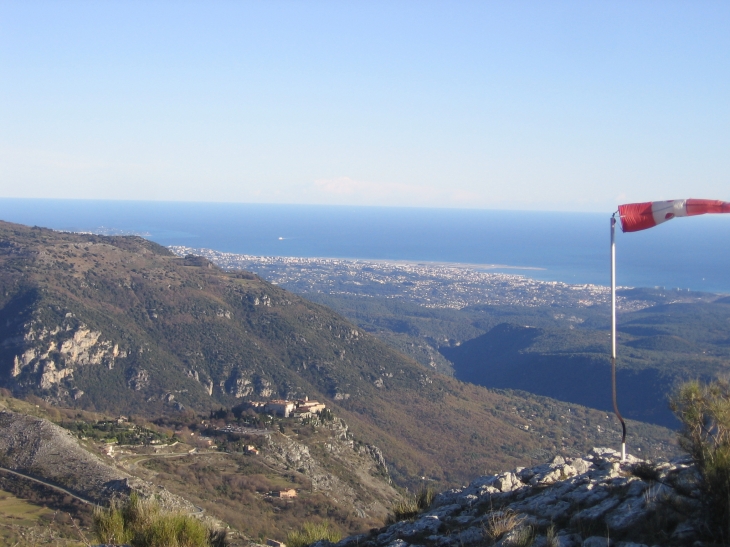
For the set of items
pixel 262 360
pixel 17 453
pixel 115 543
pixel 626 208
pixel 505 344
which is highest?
pixel 626 208

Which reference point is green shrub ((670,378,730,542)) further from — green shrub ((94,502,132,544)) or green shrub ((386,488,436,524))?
green shrub ((94,502,132,544))

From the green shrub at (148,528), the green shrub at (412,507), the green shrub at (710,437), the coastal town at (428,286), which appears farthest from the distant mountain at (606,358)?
the green shrub at (148,528)

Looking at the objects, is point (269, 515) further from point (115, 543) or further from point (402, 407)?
point (402, 407)

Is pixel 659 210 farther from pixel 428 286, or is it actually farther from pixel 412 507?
pixel 428 286

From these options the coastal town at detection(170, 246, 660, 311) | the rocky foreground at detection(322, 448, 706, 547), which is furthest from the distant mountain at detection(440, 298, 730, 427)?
the rocky foreground at detection(322, 448, 706, 547)

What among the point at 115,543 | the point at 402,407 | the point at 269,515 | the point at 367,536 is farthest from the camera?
the point at 402,407

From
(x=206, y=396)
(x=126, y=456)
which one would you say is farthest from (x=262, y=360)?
(x=126, y=456)

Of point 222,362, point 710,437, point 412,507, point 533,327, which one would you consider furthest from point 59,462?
point 533,327
